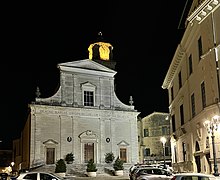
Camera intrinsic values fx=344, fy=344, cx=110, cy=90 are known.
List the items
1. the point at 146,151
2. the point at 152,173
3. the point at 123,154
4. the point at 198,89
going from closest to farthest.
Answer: the point at 152,173
the point at 198,89
the point at 123,154
the point at 146,151

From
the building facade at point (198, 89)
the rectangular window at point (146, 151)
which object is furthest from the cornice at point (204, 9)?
the rectangular window at point (146, 151)

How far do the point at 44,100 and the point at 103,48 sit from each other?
13.7 m

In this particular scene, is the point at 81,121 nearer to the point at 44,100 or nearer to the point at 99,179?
the point at 44,100

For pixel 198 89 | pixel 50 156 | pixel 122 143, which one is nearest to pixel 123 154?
pixel 122 143

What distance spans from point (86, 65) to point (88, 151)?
10.7m

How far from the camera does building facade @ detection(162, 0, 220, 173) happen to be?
61.2 ft

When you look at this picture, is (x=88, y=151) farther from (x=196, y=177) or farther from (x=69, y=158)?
(x=196, y=177)

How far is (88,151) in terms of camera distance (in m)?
41.8

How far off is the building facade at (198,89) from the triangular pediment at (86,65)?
13501 mm

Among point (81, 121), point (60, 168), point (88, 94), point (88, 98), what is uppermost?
point (88, 94)

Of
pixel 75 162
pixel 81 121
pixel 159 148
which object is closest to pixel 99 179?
pixel 75 162

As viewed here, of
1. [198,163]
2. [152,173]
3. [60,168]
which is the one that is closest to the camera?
[152,173]

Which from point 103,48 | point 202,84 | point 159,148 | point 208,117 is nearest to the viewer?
point 208,117

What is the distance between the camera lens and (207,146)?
20.6 m
